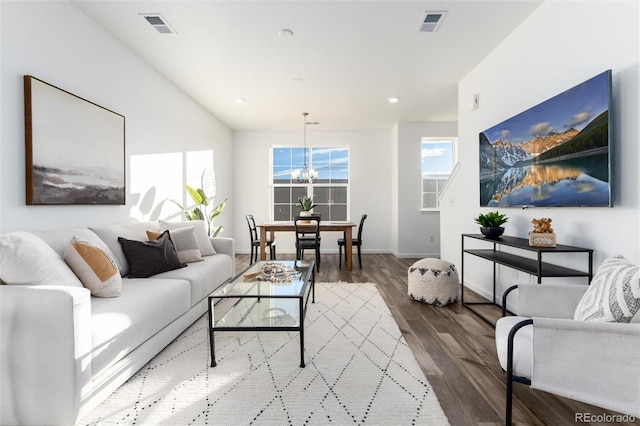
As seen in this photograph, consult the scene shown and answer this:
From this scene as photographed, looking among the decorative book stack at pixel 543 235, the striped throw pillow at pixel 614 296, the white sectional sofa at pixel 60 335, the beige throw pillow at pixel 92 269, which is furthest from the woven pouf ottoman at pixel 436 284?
the beige throw pillow at pixel 92 269

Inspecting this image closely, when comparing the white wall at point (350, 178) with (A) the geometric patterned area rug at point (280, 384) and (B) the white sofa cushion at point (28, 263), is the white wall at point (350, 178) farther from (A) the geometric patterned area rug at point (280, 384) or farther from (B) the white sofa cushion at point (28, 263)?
(B) the white sofa cushion at point (28, 263)

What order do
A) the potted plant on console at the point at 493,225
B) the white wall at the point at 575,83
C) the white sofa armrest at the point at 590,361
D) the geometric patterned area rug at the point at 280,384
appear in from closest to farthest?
the white sofa armrest at the point at 590,361, the geometric patterned area rug at the point at 280,384, the white wall at the point at 575,83, the potted plant on console at the point at 493,225

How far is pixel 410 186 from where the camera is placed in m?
6.28

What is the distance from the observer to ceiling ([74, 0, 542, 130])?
8.49 ft

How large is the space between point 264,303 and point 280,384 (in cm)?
90

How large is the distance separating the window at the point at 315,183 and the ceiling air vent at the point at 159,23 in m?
4.07

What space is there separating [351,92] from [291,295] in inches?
136

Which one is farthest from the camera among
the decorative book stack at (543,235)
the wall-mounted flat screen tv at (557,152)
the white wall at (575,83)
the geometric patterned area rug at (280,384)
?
the decorative book stack at (543,235)

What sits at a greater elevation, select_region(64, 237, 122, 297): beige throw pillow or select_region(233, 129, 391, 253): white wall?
select_region(233, 129, 391, 253): white wall

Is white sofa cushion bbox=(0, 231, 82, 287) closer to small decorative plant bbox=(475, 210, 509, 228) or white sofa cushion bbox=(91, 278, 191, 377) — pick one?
white sofa cushion bbox=(91, 278, 191, 377)

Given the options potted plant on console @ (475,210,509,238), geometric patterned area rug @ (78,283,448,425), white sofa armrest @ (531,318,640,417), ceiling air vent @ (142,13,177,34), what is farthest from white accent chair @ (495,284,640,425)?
ceiling air vent @ (142,13,177,34)

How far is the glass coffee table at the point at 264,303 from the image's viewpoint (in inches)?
79.0

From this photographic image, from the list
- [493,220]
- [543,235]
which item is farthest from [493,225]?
[543,235]

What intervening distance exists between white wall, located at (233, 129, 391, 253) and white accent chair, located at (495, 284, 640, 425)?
17.8ft
